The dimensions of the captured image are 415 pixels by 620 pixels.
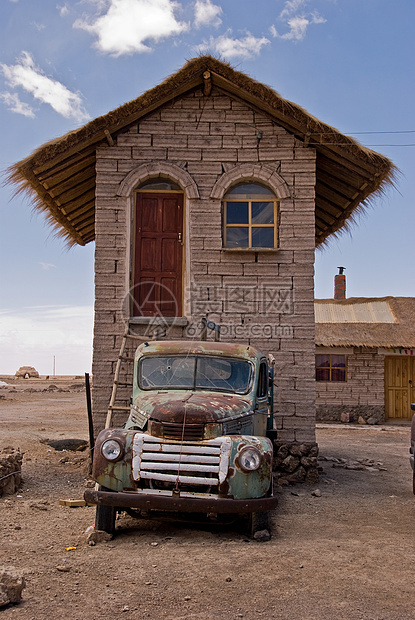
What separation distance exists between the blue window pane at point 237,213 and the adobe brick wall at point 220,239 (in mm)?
284

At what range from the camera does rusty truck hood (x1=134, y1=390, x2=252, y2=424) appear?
5.93m

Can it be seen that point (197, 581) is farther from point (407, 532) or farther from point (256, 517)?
point (407, 532)

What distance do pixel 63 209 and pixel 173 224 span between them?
2.83 meters

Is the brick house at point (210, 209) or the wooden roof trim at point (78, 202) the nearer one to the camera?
the brick house at point (210, 209)

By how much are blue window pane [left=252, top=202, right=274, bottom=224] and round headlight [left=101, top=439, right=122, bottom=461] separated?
568 centimetres

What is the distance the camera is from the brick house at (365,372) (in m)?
20.5

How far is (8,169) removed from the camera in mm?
9703

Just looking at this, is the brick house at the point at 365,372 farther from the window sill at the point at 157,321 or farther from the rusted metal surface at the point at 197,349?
the rusted metal surface at the point at 197,349

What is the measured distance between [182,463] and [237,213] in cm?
579

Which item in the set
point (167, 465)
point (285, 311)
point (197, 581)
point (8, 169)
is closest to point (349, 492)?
point (285, 311)

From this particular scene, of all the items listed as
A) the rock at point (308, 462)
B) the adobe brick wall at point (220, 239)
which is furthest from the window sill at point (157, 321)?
the rock at point (308, 462)

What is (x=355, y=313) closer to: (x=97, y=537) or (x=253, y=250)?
(x=253, y=250)

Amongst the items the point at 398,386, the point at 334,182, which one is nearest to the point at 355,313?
the point at 398,386

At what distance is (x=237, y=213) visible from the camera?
1038 centimetres
